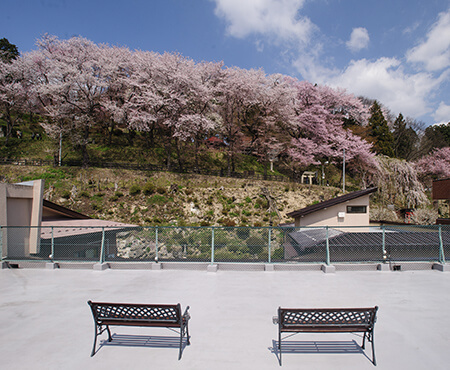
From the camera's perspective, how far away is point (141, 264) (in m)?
9.52

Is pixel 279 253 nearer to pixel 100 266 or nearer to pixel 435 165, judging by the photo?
pixel 100 266

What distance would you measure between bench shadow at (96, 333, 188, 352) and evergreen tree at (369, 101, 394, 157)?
1883 inches

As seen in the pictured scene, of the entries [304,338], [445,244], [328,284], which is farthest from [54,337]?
[445,244]

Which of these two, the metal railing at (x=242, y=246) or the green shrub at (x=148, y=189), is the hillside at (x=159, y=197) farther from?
the metal railing at (x=242, y=246)

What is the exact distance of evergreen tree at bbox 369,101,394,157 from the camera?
45575 mm

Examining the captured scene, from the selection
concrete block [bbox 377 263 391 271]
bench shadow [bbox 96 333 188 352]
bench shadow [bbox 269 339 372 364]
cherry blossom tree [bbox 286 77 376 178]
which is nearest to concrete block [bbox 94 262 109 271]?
bench shadow [bbox 96 333 188 352]

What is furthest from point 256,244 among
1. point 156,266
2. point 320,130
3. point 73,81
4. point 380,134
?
point 380,134

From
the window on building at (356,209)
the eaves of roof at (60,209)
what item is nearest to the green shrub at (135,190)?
the eaves of roof at (60,209)

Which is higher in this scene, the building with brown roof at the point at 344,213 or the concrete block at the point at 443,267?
the building with brown roof at the point at 344,213

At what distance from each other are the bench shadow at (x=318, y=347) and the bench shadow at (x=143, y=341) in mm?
1644

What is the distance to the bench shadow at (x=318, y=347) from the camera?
4.46m

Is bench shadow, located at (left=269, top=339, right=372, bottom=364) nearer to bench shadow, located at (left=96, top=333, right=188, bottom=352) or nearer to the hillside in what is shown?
bench shadow, located at (left=96, top=333, right=188, bottom=352)

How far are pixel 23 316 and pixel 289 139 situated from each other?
39.1 meters

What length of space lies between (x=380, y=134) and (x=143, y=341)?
52014 mm
